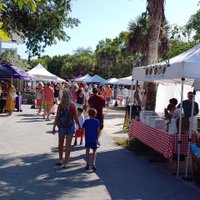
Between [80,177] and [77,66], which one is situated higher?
[77,66]

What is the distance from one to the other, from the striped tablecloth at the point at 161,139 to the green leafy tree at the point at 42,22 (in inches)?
297

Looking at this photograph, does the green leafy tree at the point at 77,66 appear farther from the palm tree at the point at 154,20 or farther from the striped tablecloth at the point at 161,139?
the striped tablecloth at the point at 161,139

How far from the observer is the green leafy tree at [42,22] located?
17.5 metres

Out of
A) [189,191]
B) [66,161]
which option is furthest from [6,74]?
[189,191]

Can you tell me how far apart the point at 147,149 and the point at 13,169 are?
4.26 meters

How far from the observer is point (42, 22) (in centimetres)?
1781

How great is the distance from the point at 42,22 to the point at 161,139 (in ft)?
32.2

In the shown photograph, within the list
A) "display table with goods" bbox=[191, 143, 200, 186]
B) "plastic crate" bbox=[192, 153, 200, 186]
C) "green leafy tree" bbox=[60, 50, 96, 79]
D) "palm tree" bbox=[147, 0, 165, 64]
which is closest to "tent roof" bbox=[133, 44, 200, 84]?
"display table with goods" bbox=[191, 143, 200, 186]

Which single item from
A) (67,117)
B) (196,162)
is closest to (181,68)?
(196,162)

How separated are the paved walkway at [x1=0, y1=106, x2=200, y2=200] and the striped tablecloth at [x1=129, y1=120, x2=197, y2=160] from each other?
45 centimetres

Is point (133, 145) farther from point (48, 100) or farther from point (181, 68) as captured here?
point (48, 100)

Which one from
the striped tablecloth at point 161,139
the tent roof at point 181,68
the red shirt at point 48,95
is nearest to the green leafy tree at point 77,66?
the red shirt at point 48,95

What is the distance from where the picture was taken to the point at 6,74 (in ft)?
82.7

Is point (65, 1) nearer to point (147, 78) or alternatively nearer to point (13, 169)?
point (147, 78)
